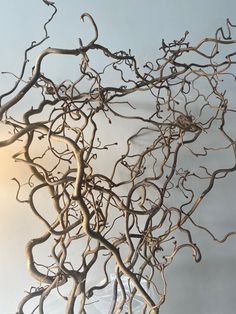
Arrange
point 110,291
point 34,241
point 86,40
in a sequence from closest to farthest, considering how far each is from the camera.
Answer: point 34,241, point 110,291, point 86,40

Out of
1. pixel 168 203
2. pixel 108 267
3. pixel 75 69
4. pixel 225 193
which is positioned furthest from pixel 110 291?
pixel 75 69

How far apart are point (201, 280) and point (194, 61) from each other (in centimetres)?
62

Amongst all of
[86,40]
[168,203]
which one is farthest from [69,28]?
[168,203]

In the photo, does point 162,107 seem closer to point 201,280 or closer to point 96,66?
point 96,66

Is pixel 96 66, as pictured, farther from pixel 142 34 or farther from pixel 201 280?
pixel 201 280

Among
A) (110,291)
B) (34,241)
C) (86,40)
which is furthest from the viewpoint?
(86,40)

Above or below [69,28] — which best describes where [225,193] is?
below

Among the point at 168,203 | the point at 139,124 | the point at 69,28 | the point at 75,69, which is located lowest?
the point at 168,203

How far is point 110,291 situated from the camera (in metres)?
0.87

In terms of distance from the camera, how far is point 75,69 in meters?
1.00

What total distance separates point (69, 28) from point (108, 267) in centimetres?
66

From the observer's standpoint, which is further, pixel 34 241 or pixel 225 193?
pixel 225 193

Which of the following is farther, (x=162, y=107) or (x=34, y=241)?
(x=162, y=107)

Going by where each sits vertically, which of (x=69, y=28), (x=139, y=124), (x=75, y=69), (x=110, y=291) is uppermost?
(x=69, y=28)
